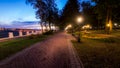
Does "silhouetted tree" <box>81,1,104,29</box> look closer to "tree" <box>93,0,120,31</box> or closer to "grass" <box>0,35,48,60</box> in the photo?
"tree" <box>93,0,120,31</box>

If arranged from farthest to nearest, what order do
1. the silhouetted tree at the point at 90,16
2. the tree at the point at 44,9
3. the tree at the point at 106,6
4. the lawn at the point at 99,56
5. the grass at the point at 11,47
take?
the silhouetted tree at the point at 90,16, the tree at the point at 44,9, the tree at the point at 106,6, the grass at the point at 11,47, the lawn at the point at 99,56

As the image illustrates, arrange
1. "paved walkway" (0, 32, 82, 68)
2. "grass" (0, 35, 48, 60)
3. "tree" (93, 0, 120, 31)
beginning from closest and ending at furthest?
1. "paved walkway" (0, 32, 82, 68)
2. "grass" (0, 35, 48, 60)
3. "tree" (93, 0, 120, 31)

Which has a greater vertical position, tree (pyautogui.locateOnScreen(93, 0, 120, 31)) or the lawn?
tree (pyautogui.locateOnScreen(93, 0, 120, 31))

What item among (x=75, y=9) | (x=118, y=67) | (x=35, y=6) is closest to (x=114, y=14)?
(x=35, y=6)

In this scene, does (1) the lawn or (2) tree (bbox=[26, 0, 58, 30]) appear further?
(2) tree (bbox=[26, 0, 58, 30])

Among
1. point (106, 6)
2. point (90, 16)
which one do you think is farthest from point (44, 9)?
point (90, 16)

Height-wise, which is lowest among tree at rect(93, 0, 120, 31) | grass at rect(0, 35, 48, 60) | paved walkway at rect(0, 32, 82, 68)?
paved walkway at rect(0, 32, 82, 68)

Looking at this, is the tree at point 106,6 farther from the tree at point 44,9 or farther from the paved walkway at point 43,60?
the paved walkway at point 43,60

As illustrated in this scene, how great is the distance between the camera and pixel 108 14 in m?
43.4

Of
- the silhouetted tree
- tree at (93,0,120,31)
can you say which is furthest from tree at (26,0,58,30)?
the silhouetted tree

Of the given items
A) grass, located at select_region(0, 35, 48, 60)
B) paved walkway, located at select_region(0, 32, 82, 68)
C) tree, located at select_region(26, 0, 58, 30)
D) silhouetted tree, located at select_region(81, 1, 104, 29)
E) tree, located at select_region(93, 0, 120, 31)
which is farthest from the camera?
silhouetted tree, located at select_region(81, 1, 104, 29)

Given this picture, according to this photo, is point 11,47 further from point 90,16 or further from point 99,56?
point 90,16

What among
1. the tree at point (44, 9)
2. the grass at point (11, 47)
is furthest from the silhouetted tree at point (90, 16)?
the grass at point (11, 47)

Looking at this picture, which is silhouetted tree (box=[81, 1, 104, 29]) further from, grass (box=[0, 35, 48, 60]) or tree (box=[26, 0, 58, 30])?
grass (box=[0, 35, 48, 60])
